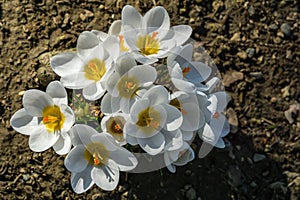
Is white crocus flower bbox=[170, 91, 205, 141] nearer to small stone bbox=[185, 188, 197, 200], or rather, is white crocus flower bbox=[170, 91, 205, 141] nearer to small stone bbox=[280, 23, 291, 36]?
small stone bbox=[185, 188, 197, 200]

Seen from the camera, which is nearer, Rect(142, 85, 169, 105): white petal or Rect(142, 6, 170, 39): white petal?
Rect(142, 85, 169, 105): white petal

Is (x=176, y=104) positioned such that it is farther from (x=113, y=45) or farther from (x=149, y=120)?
(x=113, y=45)

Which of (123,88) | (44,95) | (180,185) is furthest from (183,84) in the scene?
(180,185)

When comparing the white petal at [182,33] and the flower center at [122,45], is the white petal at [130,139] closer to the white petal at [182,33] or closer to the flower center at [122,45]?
the flower center at [122,45]

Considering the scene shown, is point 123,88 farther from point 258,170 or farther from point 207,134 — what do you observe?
point 258,170

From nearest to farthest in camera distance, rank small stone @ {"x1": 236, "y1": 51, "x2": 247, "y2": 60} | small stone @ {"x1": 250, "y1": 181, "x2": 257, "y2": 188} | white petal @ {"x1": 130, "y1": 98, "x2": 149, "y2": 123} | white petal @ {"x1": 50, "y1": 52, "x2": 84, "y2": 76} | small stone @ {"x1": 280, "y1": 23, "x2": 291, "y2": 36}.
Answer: white petal @ {"x1": 130, "y1": 98, "x2": 149, "y2": 123}
white petal @ {"x1": 50, "y1": 52, "x2": 84, "y2": 76}
small stone @ {"x1": 250, "y1": 181, "x2": 257, "y2": 188}
small stone @ {"x1": 236, "y1": 51, "x2": 247, "y2": 60}
small stone @ {"x1": 280, "y1": 23, "x2": 291, "y2": 36}

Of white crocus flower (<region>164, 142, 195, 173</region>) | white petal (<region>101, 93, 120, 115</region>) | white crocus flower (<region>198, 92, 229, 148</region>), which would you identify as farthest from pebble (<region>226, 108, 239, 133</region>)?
white petal (<region>101, 93, 120, 115</region>)

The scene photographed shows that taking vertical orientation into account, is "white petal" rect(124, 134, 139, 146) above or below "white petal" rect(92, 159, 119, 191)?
above
